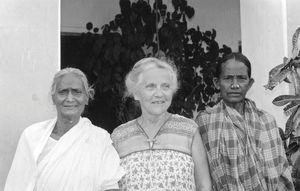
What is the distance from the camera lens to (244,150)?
3.56 metres

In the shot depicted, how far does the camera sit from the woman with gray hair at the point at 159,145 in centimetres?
321

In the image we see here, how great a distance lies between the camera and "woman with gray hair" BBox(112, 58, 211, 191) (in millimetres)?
3215

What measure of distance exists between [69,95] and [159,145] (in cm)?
63

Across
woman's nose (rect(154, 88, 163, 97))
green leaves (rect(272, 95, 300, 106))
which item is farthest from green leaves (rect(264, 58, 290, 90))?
woman's nose (rect(154, 88, 163, 97))

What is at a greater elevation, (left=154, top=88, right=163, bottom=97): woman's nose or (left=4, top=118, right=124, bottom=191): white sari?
(left=154, top=88, right=163, bottom=97): woman's nose

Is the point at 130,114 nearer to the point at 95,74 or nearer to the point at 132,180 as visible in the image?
the point at 95,74

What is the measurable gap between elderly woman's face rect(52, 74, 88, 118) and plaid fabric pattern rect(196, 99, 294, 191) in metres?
0.82

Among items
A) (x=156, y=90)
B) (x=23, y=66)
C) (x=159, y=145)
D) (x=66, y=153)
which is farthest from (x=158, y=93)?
(x=23, y=66)

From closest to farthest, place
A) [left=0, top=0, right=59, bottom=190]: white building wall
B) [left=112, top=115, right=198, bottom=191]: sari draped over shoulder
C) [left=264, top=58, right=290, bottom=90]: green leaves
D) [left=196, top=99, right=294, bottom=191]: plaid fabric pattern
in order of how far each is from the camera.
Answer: [left=112, top=115, right=198, bottom=191]: sari draped over shoulder
[left=196, top=99, right=294, bottom=191]: plaid fabric pattern
[left=0, top=0, right=59, bottom=190]: white building wall
[left=264, top=58, right=290, bottom=90]: green leaves

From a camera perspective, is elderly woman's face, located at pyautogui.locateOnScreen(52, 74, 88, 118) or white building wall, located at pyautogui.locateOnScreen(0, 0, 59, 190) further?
white building wall, located at pyautogui.locateOnScreen(0, 0, 59, 190)

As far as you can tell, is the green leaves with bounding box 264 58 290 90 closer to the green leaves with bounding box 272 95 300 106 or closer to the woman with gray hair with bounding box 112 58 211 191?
the green leaves with bounding box 272 95 300 106

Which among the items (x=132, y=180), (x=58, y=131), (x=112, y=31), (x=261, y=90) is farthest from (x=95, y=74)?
(x=132, y=180)

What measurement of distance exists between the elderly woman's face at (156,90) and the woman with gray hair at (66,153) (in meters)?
0.36

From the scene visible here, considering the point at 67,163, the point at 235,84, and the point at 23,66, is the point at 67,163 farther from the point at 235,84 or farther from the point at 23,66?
the point at 235,84
